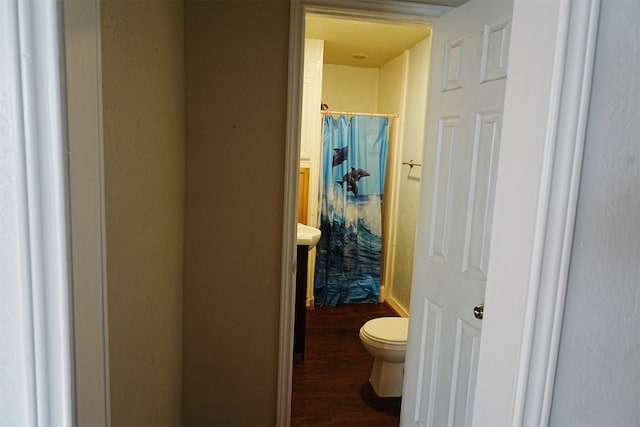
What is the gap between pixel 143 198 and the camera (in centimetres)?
105

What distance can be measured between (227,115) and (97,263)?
118cm

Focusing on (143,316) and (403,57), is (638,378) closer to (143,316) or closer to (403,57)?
(143,316)

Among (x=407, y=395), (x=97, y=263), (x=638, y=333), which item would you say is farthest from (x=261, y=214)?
(x=638, y=333)

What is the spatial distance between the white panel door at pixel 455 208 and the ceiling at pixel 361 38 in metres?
1.10

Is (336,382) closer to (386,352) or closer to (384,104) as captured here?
(386,352)

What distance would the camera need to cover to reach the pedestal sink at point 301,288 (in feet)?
8.70

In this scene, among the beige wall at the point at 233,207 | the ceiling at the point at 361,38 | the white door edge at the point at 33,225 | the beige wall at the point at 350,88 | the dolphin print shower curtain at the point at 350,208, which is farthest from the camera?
the beige wall at the point at 350,88

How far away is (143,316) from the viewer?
110 centimetres

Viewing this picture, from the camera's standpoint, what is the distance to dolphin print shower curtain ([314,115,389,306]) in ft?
11.9

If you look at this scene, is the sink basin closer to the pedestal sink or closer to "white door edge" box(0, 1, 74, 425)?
the pedestal sink

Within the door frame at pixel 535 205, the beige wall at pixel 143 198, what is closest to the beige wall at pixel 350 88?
the beige wall at pixel 143 198

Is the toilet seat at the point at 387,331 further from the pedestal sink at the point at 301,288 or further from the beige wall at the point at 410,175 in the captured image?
the beige wall at the point at 410,175

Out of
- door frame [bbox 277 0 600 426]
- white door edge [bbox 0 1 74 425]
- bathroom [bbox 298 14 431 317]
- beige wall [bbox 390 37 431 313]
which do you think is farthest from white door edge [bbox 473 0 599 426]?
beige wall [bbox 390 37 431 313]

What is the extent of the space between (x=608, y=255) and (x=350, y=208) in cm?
309
